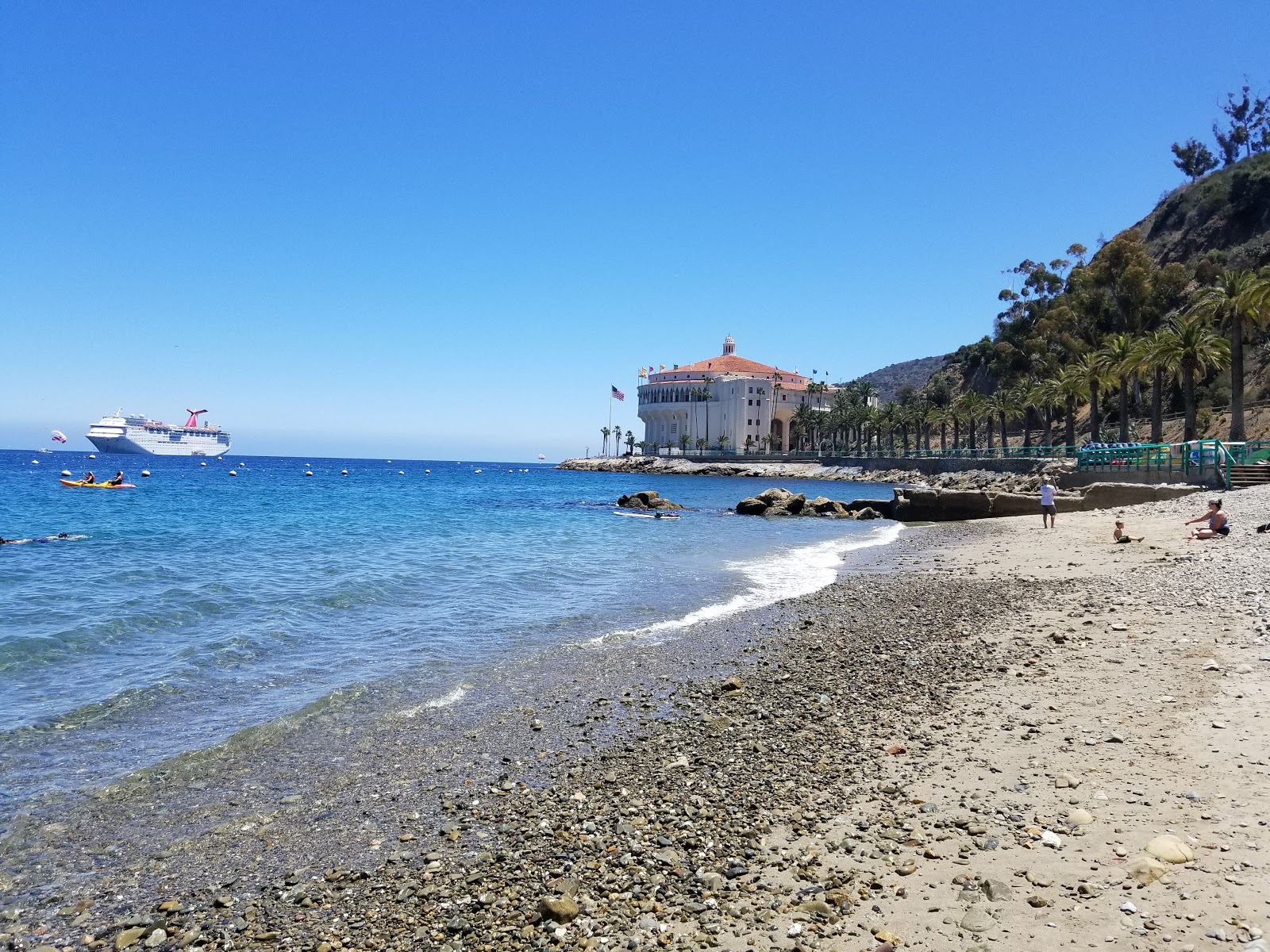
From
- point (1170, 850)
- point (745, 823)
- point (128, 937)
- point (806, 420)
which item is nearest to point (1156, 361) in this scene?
point (1170, 850)

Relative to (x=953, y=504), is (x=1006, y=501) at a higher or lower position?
higher

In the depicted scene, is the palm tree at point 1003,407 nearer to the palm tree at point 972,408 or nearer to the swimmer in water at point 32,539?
the palm tree at point 972,408

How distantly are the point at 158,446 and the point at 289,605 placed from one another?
186 m

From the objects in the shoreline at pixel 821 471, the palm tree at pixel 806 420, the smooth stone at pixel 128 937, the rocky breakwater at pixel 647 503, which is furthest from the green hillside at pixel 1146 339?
Result: the smooth stone at pixel 128 937

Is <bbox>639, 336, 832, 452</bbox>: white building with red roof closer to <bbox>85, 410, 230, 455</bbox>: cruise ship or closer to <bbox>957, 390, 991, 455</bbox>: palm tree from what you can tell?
<bbox>957, 390, 991, 455</bbox>: palm tree

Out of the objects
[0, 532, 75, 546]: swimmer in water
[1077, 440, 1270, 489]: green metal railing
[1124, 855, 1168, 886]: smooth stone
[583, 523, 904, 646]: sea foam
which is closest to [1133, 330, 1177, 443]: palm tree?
[1077, 440, 1270, 489]: green metal railing

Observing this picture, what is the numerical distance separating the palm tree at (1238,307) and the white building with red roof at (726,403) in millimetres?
97429

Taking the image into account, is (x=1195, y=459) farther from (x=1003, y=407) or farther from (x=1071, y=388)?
(x=1003, y=407)

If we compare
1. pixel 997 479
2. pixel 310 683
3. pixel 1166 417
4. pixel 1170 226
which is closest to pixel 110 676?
pixel 310 683

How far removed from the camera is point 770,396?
142375mm

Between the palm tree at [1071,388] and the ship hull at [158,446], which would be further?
the ship hull at [158,446]

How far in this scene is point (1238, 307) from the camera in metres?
37.3

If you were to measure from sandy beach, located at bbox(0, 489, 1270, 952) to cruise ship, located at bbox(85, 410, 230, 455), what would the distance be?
188 metres

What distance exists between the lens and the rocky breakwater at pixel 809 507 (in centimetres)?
4534
